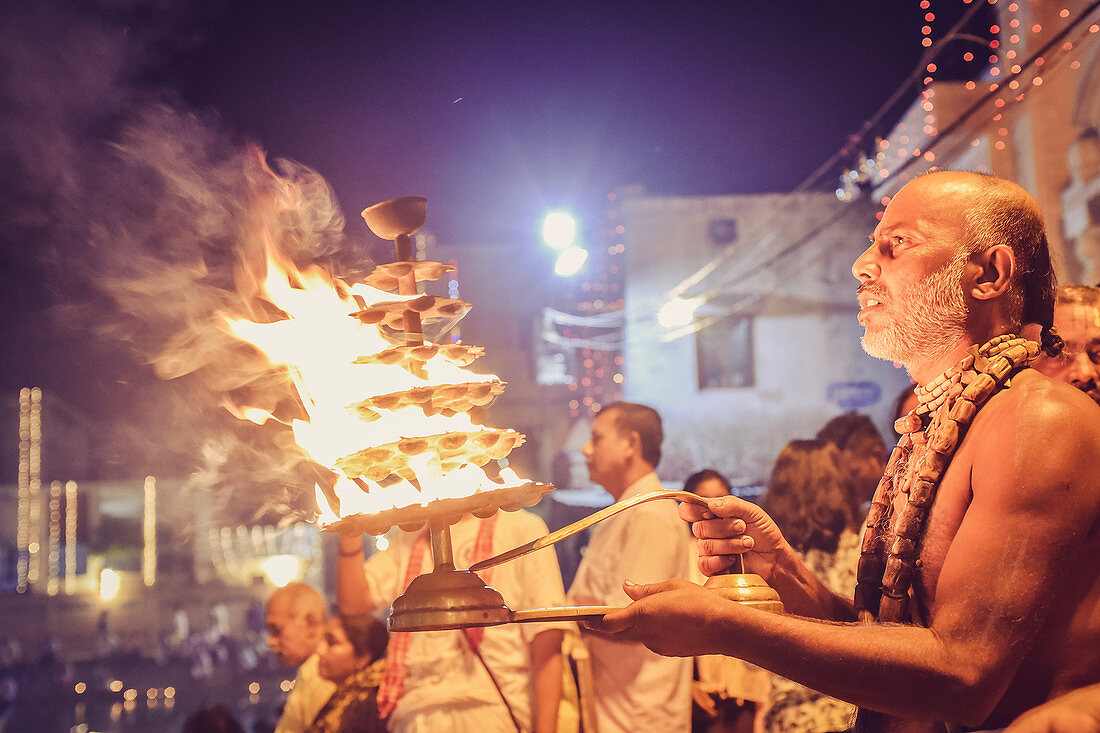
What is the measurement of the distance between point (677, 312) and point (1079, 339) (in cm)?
1900

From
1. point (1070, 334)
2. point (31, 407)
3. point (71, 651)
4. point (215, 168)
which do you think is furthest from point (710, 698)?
point (31, 407)

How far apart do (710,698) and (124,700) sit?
16.4 meters

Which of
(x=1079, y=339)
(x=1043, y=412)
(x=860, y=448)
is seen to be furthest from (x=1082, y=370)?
(x=860, y=448)

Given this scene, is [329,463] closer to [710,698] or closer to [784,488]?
[784,488]

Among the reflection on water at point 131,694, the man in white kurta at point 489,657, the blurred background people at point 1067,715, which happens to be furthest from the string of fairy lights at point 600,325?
the blurred background people at point 1067,715

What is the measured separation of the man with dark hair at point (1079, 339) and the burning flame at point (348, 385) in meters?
2.10

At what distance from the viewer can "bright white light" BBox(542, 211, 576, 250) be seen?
22.7 m

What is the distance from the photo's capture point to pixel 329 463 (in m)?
2.32

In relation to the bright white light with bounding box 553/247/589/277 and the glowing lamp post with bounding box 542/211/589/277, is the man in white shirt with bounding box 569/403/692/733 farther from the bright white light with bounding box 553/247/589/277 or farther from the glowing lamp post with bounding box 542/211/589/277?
the glowing lamp post with bounding box 542/211/589/277

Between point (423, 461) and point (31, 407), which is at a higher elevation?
point (31, 407)

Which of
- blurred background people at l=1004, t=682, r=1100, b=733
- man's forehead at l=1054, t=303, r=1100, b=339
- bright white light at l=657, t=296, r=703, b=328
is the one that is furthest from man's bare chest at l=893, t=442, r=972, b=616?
bright white light at l=657, t=296, r=703, b=328

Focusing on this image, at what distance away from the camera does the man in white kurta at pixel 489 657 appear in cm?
418

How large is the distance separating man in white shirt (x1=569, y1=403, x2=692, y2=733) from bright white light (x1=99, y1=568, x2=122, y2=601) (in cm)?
2288

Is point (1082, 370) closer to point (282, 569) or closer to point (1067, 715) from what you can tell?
point (1067, 715)
